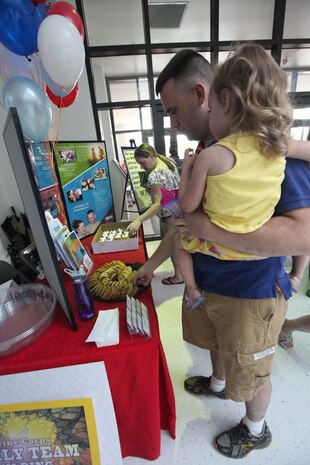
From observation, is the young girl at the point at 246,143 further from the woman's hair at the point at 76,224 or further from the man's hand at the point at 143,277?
the woman's hair at the point at 76,224

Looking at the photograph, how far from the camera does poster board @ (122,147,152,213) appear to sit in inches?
117

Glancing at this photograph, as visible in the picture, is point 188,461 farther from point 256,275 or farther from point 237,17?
point 237,17

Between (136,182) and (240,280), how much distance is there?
2.38 meters

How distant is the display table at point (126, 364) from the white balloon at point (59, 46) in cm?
138

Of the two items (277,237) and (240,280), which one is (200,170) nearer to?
(277,237)

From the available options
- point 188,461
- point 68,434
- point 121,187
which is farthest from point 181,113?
point 121,187

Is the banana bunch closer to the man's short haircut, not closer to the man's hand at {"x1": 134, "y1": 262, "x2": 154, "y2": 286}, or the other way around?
the man's hand at {"x1": 134, "y1": 262, "x2": 154, "y2": 286}

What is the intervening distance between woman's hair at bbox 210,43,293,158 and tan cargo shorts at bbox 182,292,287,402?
1.73 feet

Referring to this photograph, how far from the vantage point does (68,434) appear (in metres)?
0.84

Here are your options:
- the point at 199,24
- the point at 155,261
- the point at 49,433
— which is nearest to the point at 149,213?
the point at 155,261

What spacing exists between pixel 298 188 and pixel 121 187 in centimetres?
264

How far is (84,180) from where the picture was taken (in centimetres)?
195

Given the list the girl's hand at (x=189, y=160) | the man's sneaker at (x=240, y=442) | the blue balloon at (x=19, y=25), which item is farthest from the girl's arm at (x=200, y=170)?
the blue balloon at (x=19, y=25)

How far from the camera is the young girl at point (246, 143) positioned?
612 mm
